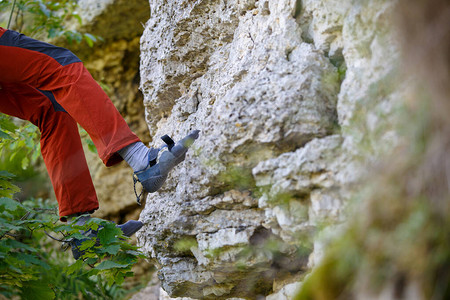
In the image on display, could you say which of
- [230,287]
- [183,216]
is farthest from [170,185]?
[230,287]

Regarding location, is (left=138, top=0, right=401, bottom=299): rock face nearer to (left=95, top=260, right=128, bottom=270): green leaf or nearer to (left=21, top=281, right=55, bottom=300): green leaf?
(left=95, top=260, right=128, bottom=270): green leaf

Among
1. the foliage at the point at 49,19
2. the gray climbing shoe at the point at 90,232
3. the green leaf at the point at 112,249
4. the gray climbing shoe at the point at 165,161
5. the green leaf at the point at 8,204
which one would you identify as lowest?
the gray climbing shoe at the point at 90,232

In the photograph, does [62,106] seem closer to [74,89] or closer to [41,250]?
[74,89]

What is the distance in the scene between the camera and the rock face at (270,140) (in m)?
1.63

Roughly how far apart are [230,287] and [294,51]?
1.28 m

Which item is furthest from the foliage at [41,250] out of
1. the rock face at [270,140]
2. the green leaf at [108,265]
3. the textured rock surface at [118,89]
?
the textured rock surface at [118,89]

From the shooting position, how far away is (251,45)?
2430 millimetres

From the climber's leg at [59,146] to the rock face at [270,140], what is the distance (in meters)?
0.41

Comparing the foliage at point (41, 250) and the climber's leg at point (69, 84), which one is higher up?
the climber's leg at point (69, 84)

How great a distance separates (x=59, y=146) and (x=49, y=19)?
110 inches

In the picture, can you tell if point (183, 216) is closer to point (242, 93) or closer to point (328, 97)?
point (242, 93)

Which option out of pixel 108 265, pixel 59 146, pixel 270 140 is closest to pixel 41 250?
pixel 108 265

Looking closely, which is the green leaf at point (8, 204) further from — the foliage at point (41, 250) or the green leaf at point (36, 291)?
the green leaf at point (36, 291)

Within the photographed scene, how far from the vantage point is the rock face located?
163 centimetres
